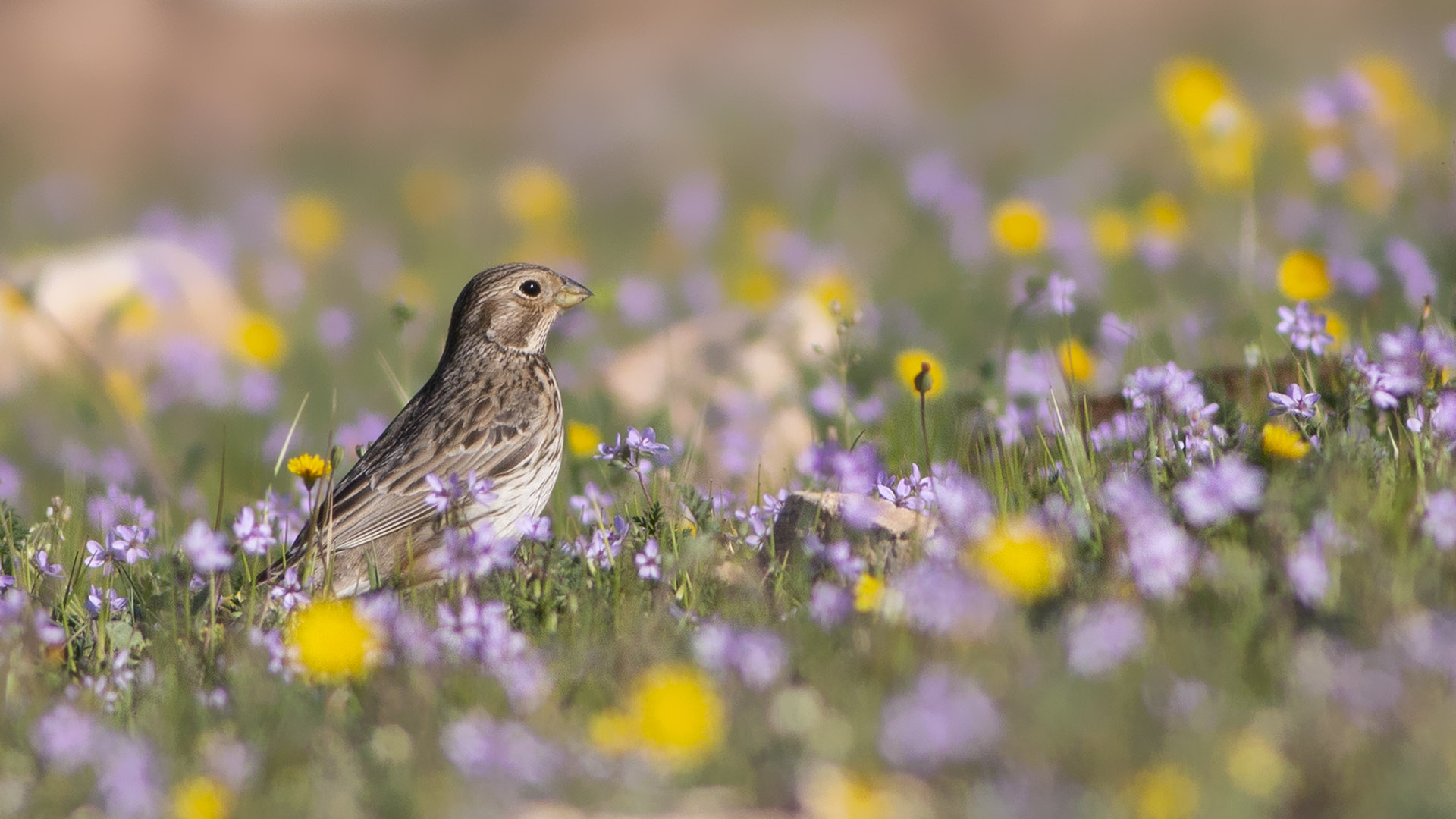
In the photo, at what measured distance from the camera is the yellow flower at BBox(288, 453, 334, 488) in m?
4.45

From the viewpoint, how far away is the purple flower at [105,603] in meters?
4.43

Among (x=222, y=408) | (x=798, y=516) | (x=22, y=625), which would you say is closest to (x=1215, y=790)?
(x=798, y=516)

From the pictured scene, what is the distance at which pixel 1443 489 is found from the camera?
383 cm

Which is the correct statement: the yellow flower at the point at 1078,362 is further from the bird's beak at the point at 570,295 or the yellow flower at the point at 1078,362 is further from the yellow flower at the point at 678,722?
the yellow flower at the point at 678,722

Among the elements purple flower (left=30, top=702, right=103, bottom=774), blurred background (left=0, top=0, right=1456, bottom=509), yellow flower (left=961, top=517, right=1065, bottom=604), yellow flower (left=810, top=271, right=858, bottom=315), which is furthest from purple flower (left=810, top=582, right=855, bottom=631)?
yellow flower (left=810, top=271, right=858, bottom=315)

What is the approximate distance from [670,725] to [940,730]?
56 centimetres

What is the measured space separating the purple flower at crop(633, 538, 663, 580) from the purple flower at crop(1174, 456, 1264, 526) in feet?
4.90

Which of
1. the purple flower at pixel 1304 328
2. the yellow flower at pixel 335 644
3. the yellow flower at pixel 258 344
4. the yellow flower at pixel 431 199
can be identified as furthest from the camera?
the yellow flower at pixel 431 199

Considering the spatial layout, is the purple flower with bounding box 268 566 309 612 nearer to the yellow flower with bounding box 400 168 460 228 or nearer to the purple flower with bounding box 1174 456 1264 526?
the purple flower with bounding box 1174 456 1264 526

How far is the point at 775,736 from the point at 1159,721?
0.80 meters

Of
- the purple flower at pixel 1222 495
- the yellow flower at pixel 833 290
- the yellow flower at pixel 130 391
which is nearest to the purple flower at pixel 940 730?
the purple flower at pixel 1222 495

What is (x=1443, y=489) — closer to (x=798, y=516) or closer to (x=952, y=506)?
(x=952, y=506)

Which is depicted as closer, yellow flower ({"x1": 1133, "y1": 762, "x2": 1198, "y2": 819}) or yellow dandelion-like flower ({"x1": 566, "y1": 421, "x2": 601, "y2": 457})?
yellow flower ({"x1": 1133, "y1": 762, "x2": 1198, "y2": 819})

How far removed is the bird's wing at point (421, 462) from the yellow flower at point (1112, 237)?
17.0 ft
